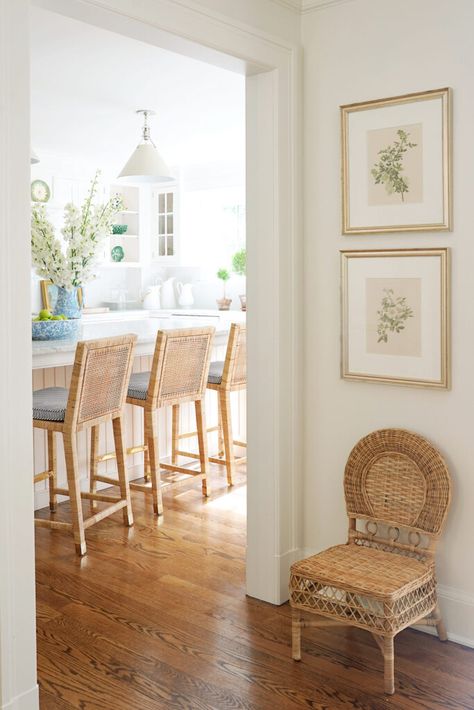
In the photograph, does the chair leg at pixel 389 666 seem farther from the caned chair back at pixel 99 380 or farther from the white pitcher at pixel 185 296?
the white pitcher at pixel 185 296

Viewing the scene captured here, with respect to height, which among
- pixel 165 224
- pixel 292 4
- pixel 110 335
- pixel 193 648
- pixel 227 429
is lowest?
pixel 193 648

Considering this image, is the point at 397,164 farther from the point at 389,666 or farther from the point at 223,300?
the point at 223,300

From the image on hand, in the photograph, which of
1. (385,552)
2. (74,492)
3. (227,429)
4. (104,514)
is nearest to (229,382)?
(227,429)

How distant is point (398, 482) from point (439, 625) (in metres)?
0.53

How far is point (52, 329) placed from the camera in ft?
14.3

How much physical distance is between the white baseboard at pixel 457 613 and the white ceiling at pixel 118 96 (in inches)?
121

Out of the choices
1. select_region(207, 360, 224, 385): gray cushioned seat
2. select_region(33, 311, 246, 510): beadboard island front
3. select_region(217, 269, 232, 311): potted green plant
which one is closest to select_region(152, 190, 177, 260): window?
select_region(217, 269, 232, 311): potted green plant

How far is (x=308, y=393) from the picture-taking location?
10.3 ft

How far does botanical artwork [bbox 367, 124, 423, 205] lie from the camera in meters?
2.73

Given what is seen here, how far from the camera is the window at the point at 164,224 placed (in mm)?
8305

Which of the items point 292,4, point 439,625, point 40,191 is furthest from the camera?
point 40,191

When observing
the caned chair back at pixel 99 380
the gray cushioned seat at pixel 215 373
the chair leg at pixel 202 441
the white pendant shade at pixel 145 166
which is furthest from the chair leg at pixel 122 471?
the white pendant shade at pixel 145 166

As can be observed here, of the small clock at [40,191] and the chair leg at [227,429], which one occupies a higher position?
the small clock at [40,191]

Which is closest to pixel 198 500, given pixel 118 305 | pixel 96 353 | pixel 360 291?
pixel 96 353
